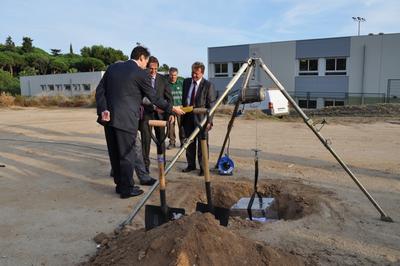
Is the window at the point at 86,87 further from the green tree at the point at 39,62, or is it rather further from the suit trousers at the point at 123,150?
the suit trousers at the point at 123,150

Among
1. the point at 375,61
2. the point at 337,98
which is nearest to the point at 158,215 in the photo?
the point at 375,61

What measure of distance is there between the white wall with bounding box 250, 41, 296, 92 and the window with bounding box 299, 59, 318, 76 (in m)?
0.57

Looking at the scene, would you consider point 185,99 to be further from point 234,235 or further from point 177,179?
point 234,235

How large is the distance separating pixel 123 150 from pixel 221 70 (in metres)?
34.6

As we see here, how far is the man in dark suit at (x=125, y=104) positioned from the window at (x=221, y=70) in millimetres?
33911

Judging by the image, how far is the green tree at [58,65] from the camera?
217 ft

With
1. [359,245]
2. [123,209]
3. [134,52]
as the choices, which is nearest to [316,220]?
[359,245]

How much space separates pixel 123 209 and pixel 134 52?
6.92 ft

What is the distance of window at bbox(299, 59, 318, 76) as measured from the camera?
114 feet

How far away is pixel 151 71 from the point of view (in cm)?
727

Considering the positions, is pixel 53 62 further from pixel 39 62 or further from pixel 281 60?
pixel 281 60

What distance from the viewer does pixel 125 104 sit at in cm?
579

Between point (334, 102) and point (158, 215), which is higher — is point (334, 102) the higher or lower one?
the lower one

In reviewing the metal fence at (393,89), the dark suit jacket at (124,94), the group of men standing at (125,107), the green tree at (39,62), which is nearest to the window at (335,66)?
the metal fence at (393,89)
